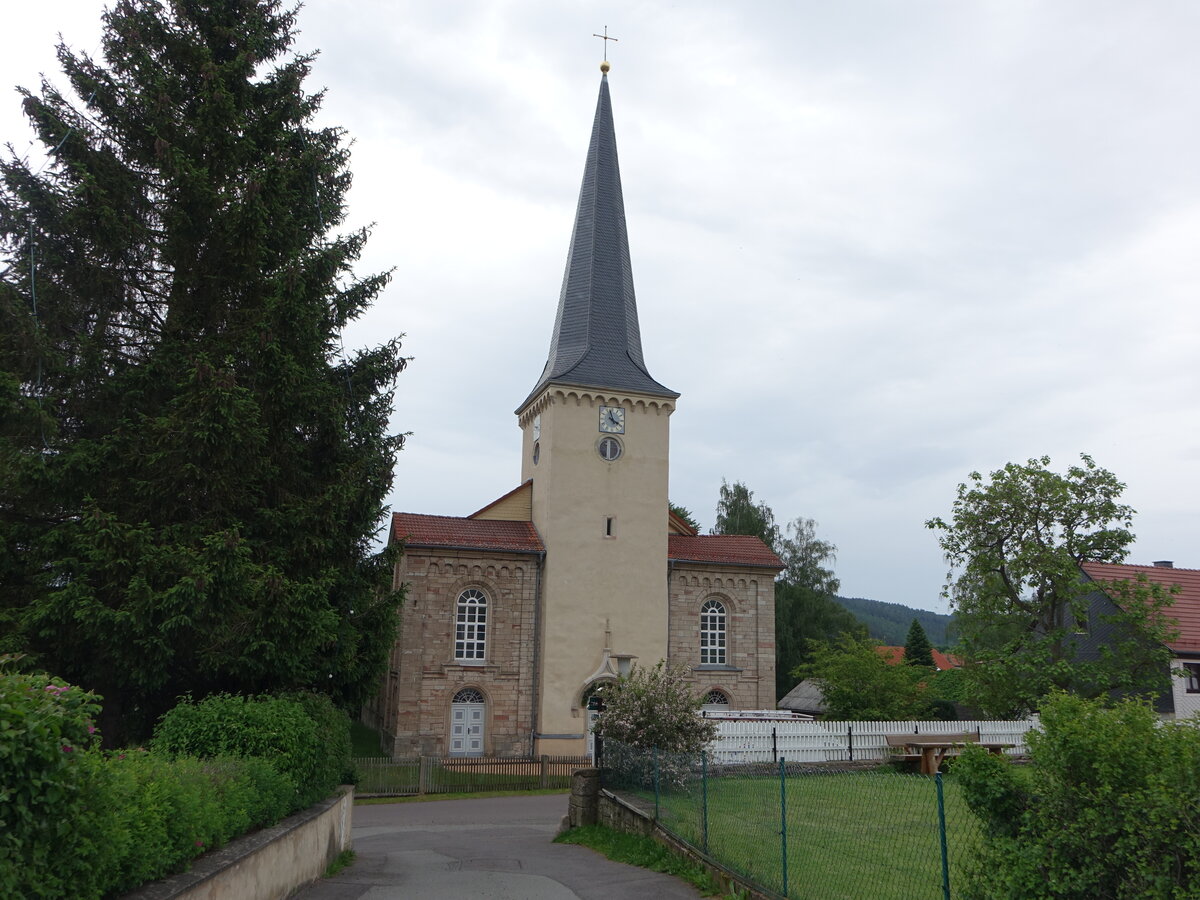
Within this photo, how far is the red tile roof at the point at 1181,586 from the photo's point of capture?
27406 mm

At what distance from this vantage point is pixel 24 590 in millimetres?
11977

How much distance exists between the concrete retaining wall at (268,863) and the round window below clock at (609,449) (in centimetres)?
1902

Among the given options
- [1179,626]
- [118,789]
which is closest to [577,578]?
[1179,626]

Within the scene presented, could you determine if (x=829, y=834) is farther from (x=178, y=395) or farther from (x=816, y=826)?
(x=178, y=395)

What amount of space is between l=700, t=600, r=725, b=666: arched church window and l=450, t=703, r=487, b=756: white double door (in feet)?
27.2

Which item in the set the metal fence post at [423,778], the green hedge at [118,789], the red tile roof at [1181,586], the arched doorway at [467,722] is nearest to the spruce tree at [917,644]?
the red tile roof at [1181,586]

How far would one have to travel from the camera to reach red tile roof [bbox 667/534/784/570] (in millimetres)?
32688

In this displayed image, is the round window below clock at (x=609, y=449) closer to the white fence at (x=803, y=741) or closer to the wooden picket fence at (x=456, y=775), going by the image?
the wooden picket fence at (x=456, y=775)

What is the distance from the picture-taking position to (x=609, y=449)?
3156 centimetres

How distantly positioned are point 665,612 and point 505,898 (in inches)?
825

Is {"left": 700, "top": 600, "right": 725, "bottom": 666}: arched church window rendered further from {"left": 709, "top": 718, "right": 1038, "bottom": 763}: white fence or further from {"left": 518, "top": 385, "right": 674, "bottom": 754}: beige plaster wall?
{"left": 709, "top": 718, "right": 1038, "bottom": 763}: white fence

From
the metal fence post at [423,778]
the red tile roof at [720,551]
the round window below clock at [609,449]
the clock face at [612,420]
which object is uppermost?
the clock face at [612,420]

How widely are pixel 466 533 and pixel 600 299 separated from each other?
32.9 feet

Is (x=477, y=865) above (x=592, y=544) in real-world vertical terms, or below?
below
